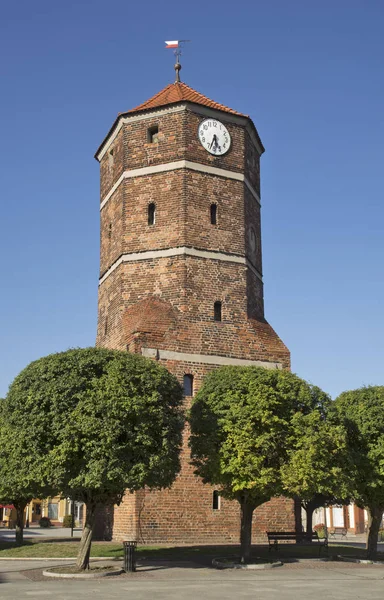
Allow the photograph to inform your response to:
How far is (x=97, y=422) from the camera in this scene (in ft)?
59.9

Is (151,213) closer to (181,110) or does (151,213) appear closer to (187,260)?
(187,260)

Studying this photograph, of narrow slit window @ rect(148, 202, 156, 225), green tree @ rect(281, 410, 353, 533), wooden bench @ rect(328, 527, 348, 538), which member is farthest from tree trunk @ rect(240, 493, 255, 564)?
wooden bench @ rect(328, 527, 348, 538)

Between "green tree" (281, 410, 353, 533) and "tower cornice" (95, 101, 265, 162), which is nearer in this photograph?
"green tree" (281, 410, 353, 533)

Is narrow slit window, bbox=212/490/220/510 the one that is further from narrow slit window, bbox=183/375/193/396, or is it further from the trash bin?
the trash bin

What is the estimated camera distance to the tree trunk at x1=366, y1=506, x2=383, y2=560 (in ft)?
76.3

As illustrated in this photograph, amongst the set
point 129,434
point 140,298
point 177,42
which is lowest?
point 129,434

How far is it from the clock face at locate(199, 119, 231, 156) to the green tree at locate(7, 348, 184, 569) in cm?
1398

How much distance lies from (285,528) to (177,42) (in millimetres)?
24840

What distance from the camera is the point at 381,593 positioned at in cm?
1538

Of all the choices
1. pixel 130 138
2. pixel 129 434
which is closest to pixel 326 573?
pixel 129 434

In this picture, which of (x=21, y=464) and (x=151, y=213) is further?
(x=151, y=213)

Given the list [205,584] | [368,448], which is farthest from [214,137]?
[205,584]

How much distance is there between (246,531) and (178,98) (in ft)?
66.0

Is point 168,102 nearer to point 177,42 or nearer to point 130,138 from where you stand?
point 130,138
